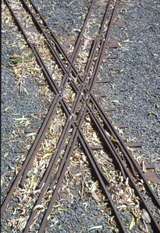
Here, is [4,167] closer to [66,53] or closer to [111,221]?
[111,221]

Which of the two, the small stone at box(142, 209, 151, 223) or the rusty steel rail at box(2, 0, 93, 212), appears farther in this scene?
the rusty steel rail at box(2, 0, 93, 212)

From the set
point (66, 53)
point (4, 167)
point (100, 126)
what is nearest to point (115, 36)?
point (66, 53)

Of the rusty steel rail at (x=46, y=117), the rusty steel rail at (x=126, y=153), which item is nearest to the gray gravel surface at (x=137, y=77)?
the rusty steel rail at (x=126, y=153)

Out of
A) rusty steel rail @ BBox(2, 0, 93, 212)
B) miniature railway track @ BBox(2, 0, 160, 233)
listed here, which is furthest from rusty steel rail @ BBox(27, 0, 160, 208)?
rusty steel rail @ BBox(2, 0, 93, 212)

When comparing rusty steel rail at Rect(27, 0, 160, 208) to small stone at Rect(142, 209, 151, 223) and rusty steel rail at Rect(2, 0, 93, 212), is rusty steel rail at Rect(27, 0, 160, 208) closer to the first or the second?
small stone at Rect(142, 209, 151, 223)

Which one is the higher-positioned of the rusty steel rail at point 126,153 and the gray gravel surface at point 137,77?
the gray gravel surface at point 137,77

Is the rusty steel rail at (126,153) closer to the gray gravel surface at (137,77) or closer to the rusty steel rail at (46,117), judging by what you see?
the gray gravel surface at (137,77)

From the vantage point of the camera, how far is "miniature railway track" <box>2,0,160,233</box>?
19.3 ft

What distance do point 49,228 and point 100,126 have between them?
5.81 ft

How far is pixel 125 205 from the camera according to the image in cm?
576

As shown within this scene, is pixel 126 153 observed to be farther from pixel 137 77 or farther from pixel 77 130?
pixel 137 77

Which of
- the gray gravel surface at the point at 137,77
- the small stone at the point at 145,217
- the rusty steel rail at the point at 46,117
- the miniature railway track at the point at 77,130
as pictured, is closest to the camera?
the small stone at the point at 145,217

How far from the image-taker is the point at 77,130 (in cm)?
670

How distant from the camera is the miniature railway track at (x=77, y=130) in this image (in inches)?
232
